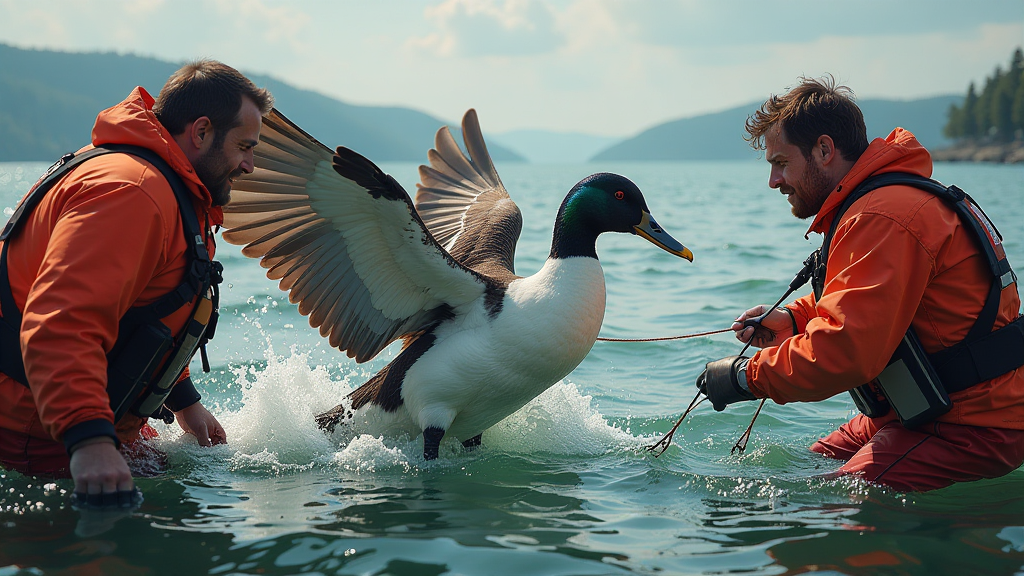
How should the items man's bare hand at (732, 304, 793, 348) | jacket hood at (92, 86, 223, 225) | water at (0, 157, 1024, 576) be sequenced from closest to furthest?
water at (0, 157, 1024, 576), jacket hood at (92, 86, 223, 225), man's bare hand at (732, 304, 793, 348)

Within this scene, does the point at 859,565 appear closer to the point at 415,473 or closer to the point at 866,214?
the point at 866,214

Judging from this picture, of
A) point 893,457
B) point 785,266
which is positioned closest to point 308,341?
point 893,457

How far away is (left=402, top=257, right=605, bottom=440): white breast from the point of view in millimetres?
4828

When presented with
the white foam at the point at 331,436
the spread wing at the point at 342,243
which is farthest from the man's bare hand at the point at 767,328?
the spread wing at the point at 342,243

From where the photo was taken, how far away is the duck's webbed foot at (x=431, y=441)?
16.4 feet

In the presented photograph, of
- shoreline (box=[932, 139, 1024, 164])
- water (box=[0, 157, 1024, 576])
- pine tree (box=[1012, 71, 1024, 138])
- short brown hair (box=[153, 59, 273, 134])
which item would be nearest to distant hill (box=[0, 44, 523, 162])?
shoreline (box=[932, 139, 1024, 164])

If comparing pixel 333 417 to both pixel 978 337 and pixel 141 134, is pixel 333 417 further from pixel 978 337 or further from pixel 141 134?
pixel 978 337

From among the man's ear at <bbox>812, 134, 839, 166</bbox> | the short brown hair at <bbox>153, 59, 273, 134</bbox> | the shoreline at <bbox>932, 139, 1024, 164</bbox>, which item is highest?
the shoreline at <bbox>932, 139, 1024, 164</bbox>

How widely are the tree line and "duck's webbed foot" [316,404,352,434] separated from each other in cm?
8506

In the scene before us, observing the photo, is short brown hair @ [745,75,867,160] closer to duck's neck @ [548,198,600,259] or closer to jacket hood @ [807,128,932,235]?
jacket hood @ [807,128,932,235]

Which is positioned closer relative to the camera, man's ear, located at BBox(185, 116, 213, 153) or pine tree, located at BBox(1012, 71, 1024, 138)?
man's ear, located at BBox(185, 116, 213, 153)

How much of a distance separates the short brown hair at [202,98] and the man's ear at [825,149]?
2.59 m

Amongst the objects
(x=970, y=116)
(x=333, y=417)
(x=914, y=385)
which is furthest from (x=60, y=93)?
(x=914, y=385)

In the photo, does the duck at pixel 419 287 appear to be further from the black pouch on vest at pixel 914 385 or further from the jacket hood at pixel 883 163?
the black pouch on vest at pixel 914 385
